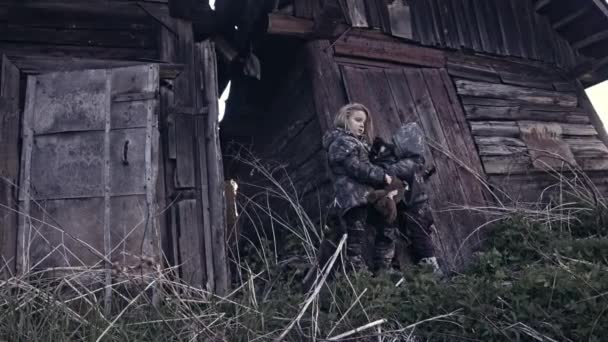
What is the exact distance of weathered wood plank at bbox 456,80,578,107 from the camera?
257 inches

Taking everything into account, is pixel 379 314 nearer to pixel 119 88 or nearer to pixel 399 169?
pixel 399 169

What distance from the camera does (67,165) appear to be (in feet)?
15.0

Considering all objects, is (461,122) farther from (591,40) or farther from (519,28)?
(591,40)

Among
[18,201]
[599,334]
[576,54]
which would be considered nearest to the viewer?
[599,334]

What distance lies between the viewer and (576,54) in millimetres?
7730

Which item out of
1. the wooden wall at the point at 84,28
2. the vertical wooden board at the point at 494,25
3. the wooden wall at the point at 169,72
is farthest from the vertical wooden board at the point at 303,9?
the vertical wooden board at the point at 494,25

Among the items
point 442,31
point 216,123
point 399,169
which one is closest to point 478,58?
point 442,31

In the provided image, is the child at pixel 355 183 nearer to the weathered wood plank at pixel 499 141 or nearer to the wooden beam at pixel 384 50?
the wooden beam at pixel 384 50

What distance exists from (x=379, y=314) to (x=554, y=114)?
4.50 metres

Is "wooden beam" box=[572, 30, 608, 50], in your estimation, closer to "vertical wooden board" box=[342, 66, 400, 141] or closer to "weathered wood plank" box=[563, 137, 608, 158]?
"weathered wood plank" box=[563, 137, 608, 158]

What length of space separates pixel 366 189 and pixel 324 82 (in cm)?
152

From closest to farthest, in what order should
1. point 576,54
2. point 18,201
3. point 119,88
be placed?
point 18,201 → point 119,88 → point 576,54

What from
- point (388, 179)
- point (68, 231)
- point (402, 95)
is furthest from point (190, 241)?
point (402, 95)

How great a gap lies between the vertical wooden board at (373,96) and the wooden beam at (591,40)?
3244 mm
